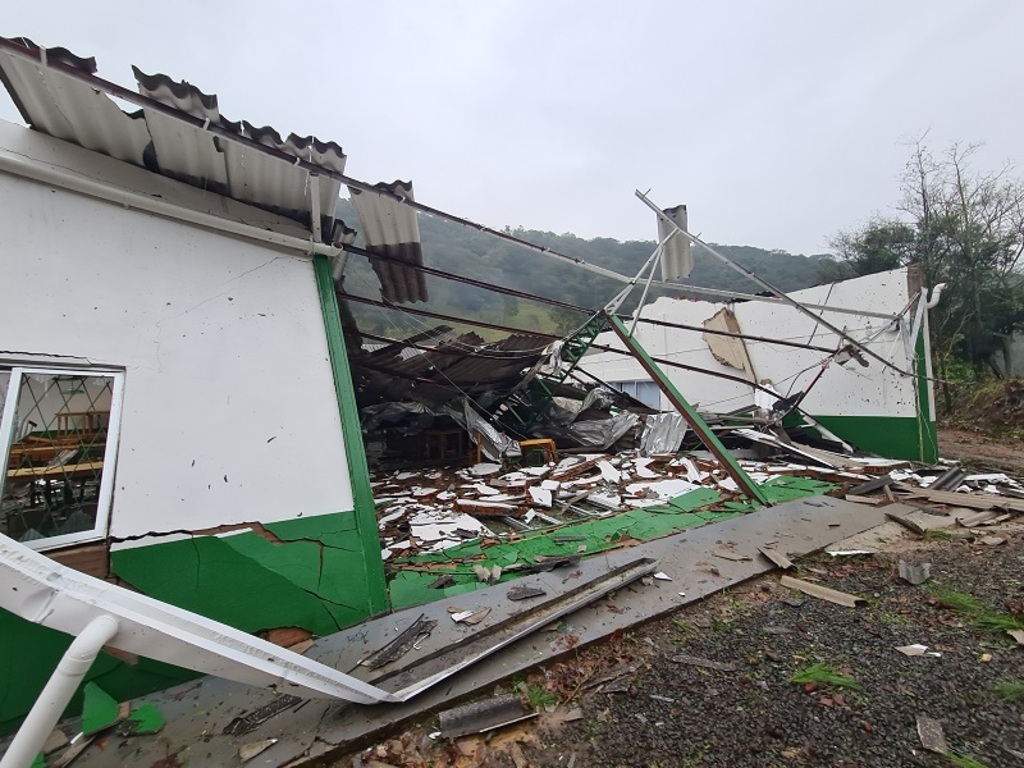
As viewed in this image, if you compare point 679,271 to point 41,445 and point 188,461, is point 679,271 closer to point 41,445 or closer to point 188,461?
point 188,461

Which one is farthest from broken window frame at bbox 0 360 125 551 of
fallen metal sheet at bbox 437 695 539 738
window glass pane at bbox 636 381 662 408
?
window glass pane at bbox 636 381 662 408

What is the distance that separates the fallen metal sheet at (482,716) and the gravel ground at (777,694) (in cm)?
5

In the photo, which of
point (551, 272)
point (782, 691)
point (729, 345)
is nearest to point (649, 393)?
point (729, 345)

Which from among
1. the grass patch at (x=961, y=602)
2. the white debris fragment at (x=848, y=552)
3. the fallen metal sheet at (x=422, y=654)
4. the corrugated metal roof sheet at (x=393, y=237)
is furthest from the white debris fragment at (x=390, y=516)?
the grass patch at (x=961, y=602)

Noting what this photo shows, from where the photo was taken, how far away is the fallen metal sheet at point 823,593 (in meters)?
2.86

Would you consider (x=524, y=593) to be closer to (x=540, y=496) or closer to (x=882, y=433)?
(x=540, y=496)

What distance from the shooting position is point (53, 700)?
1.19 m

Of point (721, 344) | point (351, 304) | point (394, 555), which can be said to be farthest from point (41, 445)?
point (721, 344)

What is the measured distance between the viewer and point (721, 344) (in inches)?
444

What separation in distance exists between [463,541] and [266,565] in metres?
2.13

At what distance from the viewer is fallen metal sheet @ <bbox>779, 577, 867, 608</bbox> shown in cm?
286

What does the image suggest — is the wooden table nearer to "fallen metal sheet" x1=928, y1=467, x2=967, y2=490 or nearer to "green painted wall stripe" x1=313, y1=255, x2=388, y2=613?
"green painted wall stripe" x1=313, y1=255, x2=388, y2=613

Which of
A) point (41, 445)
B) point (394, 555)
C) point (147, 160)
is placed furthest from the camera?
point (394, 555)

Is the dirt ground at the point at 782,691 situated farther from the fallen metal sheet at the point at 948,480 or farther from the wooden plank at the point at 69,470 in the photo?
the fallen metal sheet at the point at 948,480
